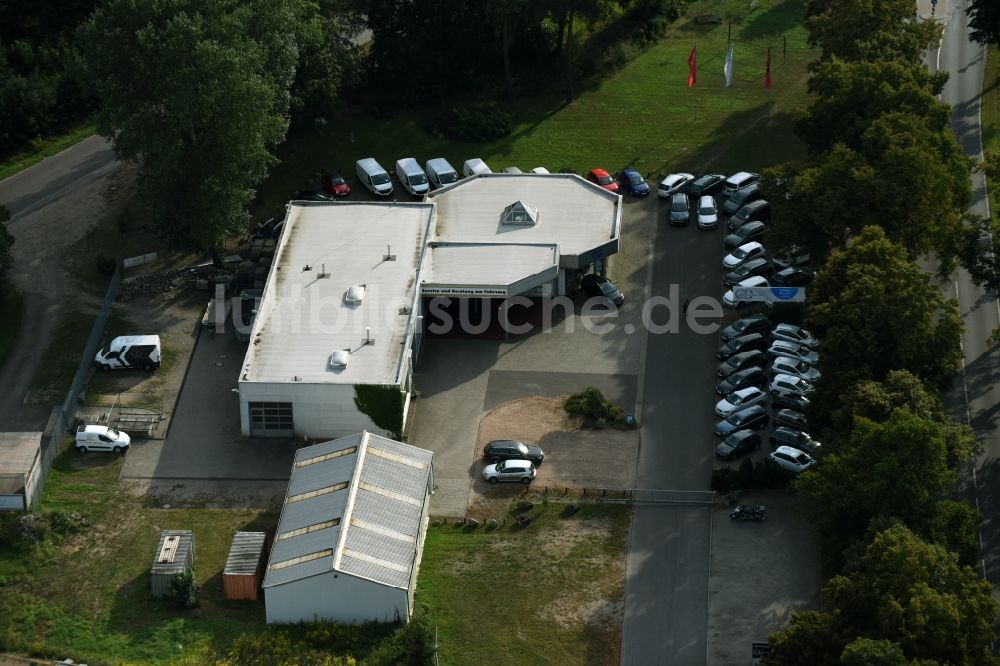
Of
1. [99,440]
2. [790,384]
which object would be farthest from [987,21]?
[99,440]

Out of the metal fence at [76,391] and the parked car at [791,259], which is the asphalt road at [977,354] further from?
the metal fence at [76,391]

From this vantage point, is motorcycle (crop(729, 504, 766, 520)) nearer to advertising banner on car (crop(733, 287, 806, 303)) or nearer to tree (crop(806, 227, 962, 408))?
tree (crop(806, 227, 962, 408))

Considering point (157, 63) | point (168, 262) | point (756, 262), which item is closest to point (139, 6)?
point (157, 63)

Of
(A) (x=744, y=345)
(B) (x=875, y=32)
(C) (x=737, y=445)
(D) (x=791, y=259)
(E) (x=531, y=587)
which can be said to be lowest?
(E) (x=531, y=587)

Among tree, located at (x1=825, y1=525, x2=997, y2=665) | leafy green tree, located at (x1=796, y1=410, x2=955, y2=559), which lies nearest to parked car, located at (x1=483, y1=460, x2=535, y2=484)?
leafy green tree, located at (x1=796, y1=410, x2=955, y2=559)

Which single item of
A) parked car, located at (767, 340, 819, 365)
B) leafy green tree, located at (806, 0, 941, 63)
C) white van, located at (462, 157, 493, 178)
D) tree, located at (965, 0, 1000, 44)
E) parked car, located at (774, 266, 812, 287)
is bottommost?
parked car, located at (767, 340, 819, 365)

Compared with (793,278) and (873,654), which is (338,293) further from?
(873,654)
